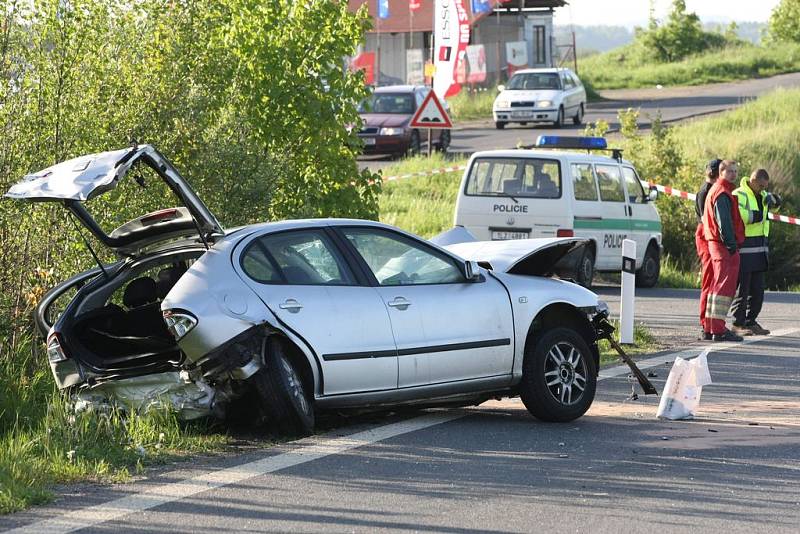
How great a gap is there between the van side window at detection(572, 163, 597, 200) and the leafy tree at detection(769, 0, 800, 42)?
66.1 metres

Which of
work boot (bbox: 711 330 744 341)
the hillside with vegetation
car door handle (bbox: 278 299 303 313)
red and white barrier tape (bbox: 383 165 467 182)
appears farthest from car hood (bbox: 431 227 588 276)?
the hillside with vegetation

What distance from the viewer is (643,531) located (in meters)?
6.39

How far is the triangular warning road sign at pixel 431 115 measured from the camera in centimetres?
2503

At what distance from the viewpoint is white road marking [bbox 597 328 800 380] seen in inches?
478

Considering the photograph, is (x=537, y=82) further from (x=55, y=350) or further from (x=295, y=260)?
(x=55, y=350)

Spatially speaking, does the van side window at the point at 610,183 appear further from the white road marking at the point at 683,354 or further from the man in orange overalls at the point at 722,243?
the man in orange overalls at the point at 722,243

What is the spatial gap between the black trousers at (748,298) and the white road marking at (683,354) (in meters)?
0.32

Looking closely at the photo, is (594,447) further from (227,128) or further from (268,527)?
(227,128)

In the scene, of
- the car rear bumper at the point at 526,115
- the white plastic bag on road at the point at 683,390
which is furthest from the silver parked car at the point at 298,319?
the car rear bumper at the point at 526,115

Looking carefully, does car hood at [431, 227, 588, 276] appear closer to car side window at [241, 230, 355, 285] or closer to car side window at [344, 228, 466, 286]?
car side window at [344, 228, 466, 286]

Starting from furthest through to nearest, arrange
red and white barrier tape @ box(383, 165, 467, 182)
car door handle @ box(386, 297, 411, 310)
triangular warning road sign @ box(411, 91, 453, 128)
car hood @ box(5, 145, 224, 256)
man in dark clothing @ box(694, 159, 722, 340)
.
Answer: red and white barrier tape @ box(383, 165, 467, 182), triangular warning road sign @ box(411, 91, 453, 128), man in dark clothing @ box(694, 159, 722, 340), car door handle @ box(386, 297, 411, 310), car hood @ box(5, 145, 224, 256)

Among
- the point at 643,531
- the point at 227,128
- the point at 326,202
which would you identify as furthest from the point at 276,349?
the point at 326,202

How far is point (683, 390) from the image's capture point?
376 inches

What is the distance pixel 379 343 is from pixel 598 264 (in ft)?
37.6
